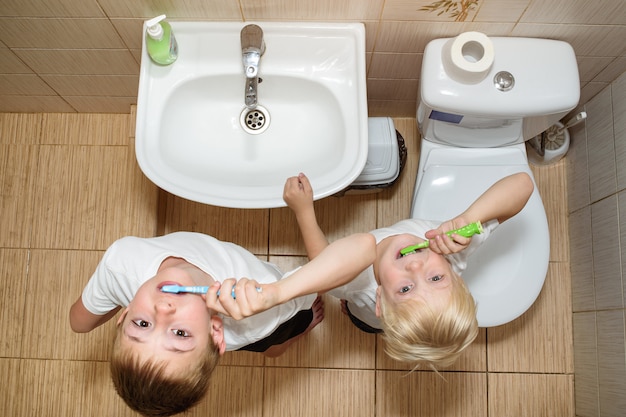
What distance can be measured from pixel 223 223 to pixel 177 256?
2.35ft

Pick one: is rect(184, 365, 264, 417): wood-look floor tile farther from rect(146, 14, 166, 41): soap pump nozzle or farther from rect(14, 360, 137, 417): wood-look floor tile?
rect(146, 14, 166, 41): soap pump nozzle

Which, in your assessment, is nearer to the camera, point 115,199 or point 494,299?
point 494,299

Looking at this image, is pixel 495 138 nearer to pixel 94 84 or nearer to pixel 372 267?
pixel 372 267

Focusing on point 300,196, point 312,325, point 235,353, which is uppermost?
point 300,196

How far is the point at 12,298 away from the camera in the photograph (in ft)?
5.48

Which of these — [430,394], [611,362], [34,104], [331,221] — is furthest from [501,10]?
[34,104]

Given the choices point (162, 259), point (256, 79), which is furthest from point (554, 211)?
point (162, 259)

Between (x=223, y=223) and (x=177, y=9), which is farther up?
(x=177, y=9)

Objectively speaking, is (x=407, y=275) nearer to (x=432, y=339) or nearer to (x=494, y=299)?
(x=432, y=339)

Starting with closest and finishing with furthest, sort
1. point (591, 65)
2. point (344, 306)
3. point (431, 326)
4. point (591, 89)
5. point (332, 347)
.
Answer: point (431, 326)
point (591, 65)
point (591, 89)
point (344, 306)
point (332, 347)

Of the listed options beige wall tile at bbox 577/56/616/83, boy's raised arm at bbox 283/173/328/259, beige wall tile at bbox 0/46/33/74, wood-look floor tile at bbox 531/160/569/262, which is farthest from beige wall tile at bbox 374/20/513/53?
beige wall tile at bbox 0/46/33/74

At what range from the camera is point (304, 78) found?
1114 millimetres

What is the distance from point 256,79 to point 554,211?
1263 millimetres

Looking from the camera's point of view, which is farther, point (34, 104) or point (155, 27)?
point (34, 104)
